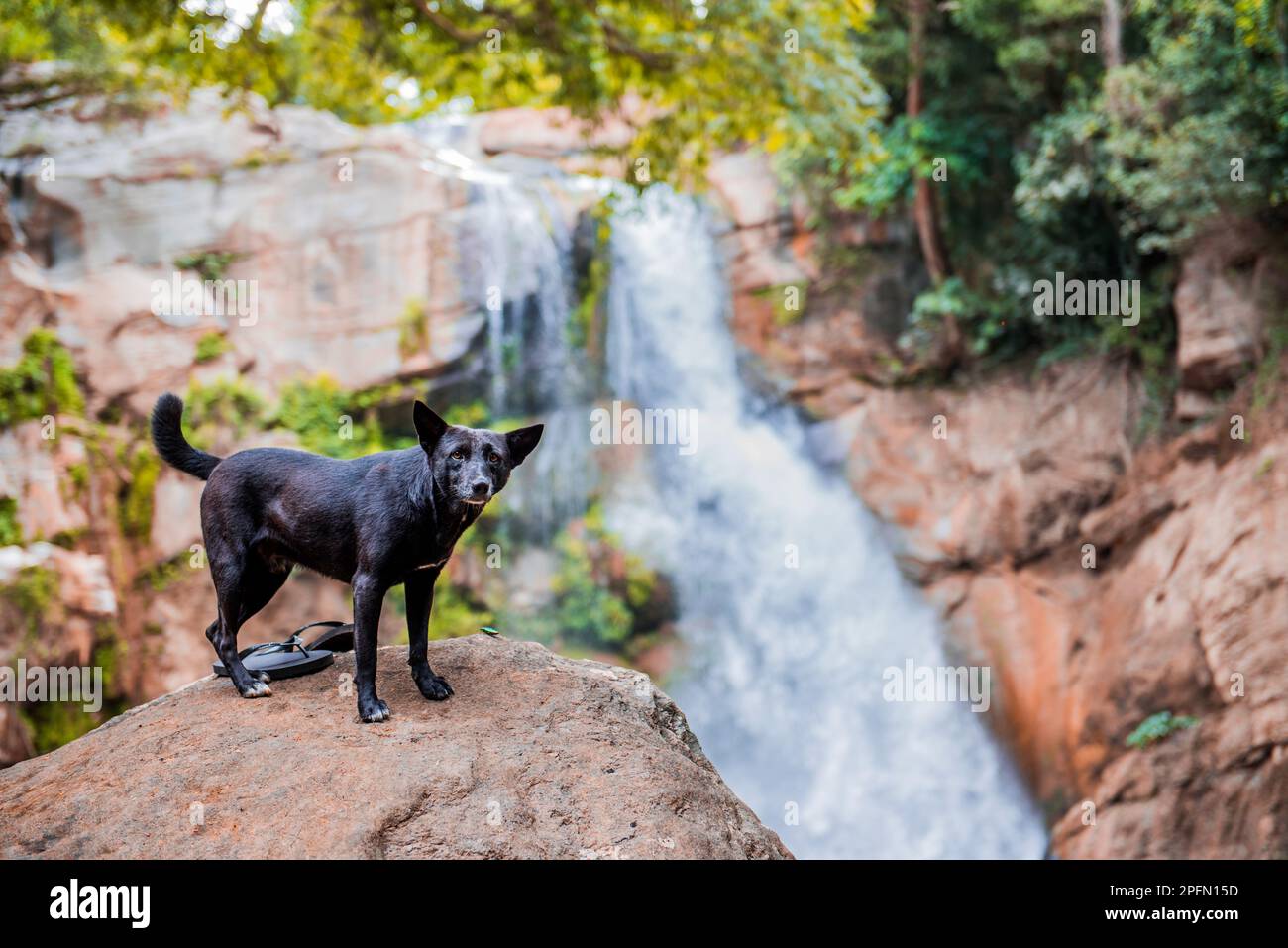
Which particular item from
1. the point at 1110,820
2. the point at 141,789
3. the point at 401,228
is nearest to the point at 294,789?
the point at 141,789

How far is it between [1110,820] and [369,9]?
10542 millimetres

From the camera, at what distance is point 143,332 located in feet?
38.3

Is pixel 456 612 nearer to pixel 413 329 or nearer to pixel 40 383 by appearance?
pixel 413 329

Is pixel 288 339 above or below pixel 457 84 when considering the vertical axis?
below

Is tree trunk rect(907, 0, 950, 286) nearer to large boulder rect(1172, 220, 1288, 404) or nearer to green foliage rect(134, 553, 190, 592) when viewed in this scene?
large boulder rect(1172, 220, 1288, 404)

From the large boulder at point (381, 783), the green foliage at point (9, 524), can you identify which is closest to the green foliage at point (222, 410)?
the green foliage at point (9, 524)

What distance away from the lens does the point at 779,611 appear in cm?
1266

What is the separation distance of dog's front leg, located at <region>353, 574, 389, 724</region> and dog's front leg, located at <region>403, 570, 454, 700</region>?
0.23m

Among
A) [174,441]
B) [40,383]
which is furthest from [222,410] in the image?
[174,441]

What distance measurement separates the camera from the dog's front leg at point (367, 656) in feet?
13.0

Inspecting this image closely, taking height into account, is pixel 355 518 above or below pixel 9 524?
above

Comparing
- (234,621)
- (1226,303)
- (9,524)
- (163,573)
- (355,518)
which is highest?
(1226,303)

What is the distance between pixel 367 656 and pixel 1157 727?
8658mm

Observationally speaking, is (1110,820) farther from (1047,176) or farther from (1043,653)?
(1047,176)
